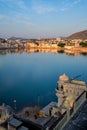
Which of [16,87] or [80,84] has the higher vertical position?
[80,84]

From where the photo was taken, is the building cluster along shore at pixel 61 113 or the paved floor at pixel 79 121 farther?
the paved floor at pixel 79 121

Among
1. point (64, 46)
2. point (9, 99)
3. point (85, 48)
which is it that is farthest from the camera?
point (64, 46)

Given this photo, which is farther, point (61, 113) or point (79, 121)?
point (61, 113)

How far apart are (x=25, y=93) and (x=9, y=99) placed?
285 cm

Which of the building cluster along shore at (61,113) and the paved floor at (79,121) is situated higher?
the building cluster along shore at (61,113)

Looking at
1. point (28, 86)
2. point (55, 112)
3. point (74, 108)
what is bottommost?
point (28, 86)

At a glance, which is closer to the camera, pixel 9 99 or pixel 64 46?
pixel 9 99

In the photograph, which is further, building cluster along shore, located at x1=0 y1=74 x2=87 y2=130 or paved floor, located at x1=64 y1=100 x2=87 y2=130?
paved floor, located at x1=64 y1=100 x2=87 y2=130

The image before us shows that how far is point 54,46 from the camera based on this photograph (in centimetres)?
11150

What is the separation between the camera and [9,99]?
18.9 meters

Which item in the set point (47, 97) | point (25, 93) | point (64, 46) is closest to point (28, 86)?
point (25, 93)

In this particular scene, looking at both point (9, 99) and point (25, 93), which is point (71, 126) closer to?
point (9, 99)

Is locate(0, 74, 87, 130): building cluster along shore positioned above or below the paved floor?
above

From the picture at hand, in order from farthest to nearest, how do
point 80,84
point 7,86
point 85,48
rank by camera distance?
point 85,48 → point 7,86 → point 80,84
